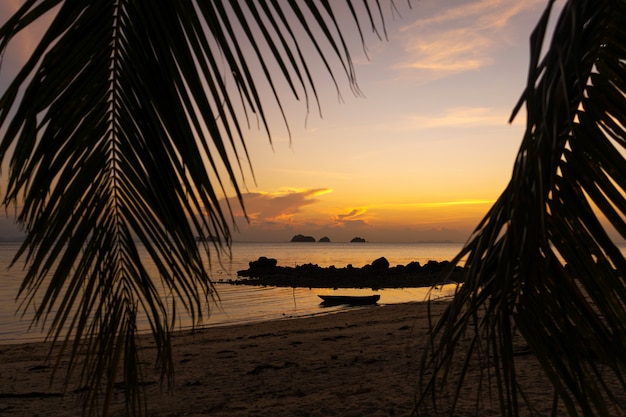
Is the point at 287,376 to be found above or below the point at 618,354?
below

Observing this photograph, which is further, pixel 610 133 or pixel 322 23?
pixel 610 133

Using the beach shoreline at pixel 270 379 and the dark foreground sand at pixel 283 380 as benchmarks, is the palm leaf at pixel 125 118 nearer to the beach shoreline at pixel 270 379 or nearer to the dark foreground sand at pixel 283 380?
the dark foreground sand at pixel 283 380

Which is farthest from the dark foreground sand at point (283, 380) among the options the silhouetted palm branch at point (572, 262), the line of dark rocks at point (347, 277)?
the line of dark rocks at point (347, 277)

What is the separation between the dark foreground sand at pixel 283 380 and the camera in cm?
530

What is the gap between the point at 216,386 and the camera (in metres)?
6.75

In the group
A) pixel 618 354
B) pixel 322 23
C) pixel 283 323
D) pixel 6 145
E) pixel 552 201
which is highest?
pixel 322 23

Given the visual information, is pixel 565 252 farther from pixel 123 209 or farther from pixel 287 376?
pixel 287 376

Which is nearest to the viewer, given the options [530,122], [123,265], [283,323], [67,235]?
[530,122]

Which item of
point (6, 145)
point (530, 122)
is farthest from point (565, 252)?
point (6, 145)

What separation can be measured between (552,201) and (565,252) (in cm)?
13

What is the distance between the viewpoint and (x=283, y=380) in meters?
6.80

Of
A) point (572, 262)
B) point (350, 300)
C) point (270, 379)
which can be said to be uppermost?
point (572, 262)

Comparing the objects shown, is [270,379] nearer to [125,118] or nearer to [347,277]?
[125,118]

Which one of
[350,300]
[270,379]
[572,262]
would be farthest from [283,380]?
[350,300]
